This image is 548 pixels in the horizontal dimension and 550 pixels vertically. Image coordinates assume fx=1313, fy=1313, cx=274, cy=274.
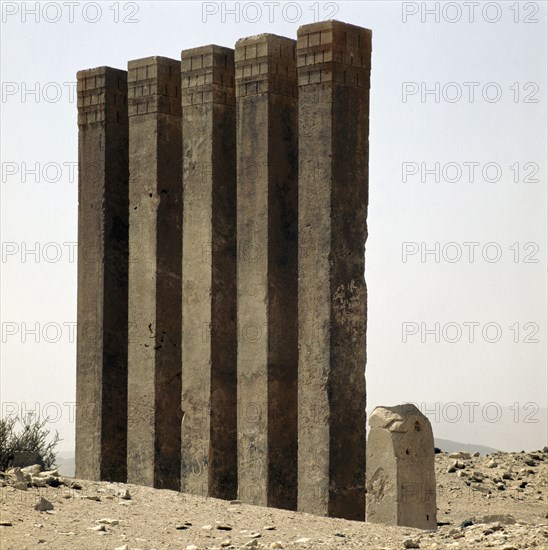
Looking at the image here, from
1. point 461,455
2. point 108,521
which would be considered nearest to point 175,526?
point 108,521

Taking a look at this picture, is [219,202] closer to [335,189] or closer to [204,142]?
[204,142]

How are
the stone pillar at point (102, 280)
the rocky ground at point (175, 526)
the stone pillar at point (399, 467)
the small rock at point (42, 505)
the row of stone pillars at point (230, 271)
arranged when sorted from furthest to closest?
the stone pillar at point (102, 280) < the stone pillar at point (399, 467) < the row of stone pillars at point (230, 271) < the small rock at point (42, 505) < the rocky ground at point (175, 526)

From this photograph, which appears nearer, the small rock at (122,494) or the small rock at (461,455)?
the small rock at (122,494)

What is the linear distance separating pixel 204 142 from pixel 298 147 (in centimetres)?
114

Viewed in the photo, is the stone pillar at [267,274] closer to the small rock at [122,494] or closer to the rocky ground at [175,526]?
the rocky ground at [175,526]

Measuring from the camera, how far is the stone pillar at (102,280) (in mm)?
14430

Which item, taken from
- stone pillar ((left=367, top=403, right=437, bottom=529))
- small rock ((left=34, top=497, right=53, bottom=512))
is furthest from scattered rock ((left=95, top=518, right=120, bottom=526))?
stone pillar ((left=367, top=403, right=437, bottom=529))

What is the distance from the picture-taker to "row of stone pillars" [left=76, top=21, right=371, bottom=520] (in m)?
12.4

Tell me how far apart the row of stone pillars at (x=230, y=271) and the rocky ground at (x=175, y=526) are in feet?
3.07

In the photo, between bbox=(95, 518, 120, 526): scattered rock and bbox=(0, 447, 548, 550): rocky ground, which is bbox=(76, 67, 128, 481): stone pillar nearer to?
bbox=(0, 447, 548, 550): rocky ground

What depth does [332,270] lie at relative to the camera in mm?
12312

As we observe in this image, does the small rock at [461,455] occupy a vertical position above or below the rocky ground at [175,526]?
below

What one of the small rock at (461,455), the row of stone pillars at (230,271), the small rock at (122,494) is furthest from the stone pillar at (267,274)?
the small rock at (461,455)

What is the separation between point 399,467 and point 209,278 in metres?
2.68
